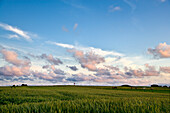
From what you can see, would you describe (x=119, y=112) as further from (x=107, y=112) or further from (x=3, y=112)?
(x=3, y=112)

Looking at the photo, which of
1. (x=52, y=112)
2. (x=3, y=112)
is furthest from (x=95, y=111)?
(x=3, y=112)

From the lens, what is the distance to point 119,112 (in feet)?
11.2

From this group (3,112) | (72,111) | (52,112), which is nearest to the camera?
(52,112)

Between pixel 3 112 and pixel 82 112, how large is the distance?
2234mm

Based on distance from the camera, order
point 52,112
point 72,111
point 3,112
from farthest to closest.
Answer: point 3,112 → point 72,111 → point 52,112

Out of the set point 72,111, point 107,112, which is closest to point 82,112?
point 72,111

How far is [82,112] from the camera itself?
328 cm

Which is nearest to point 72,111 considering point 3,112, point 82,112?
point 82,112

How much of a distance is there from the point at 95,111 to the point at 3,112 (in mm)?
2527

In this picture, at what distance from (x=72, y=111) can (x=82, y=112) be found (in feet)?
1.11

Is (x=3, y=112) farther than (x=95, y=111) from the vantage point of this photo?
Yes

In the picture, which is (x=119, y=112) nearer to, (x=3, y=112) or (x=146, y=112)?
(x=146, y=112)

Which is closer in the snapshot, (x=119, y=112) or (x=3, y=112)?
(x=119, y=112)

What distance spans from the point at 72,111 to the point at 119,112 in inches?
47.0
